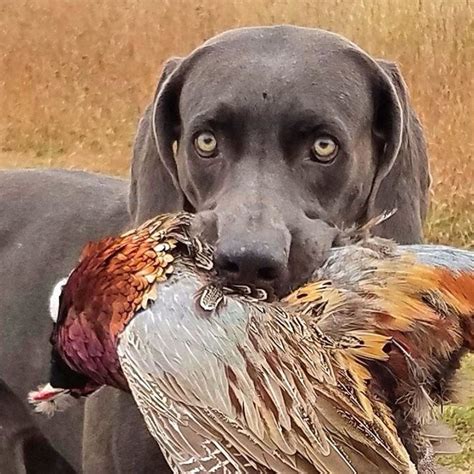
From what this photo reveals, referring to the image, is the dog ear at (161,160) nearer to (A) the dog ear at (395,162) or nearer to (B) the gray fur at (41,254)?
(B) the gray fur at (41,254)

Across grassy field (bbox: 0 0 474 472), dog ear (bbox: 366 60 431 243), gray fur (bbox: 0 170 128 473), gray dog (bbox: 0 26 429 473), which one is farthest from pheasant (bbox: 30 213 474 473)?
grassy field (bbox: 0 0 474 472)

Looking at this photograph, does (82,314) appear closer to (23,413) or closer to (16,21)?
(23,413)

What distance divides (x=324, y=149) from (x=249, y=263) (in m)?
0.65

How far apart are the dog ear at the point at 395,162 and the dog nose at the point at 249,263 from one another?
77 centimetres

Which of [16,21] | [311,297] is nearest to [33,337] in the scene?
[311,297]

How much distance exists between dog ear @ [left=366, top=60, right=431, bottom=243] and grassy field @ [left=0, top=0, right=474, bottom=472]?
4200 mm

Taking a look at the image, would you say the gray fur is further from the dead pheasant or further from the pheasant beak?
the dead pheasant

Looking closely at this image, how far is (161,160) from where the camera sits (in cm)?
347

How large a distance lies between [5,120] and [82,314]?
26.7ft

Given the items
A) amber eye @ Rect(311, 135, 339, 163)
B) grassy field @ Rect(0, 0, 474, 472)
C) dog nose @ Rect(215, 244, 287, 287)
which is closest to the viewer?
dog nose @ Rect(215, 244, 287, 287)

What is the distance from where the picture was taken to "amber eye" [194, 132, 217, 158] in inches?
125

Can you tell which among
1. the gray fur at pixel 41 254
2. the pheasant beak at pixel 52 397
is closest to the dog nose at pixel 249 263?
the pheasant beak at pixel 52 397

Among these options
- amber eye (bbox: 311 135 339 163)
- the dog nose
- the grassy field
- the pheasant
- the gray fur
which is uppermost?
amber eye (bbox: 311 135 339 163)

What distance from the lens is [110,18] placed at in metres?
10.6
